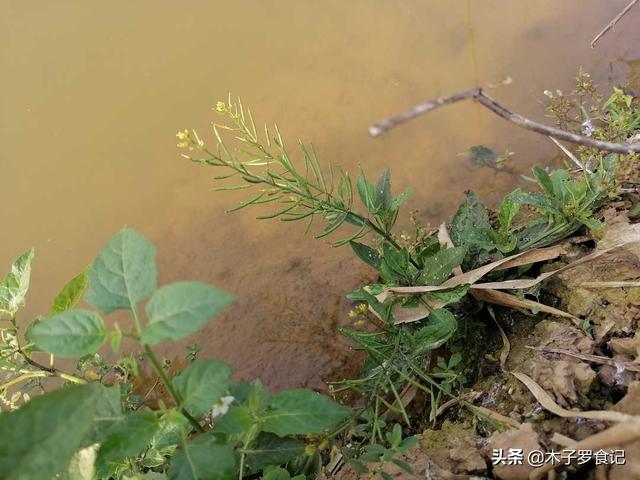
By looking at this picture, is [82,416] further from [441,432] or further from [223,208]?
[223,208]

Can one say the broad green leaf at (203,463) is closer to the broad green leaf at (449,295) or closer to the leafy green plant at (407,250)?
the leafy green plant at (407,250)

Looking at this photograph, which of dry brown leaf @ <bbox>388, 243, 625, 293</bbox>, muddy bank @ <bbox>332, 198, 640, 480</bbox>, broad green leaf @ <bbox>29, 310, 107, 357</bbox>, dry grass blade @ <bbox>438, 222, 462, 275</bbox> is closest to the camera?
broad green leaf @ <bbox>29, 310, 107, 357</bbox>

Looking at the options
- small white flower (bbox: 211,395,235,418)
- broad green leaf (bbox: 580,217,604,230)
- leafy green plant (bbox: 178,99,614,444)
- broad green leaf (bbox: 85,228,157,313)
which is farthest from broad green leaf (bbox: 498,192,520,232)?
broad green leaf (bbox: 85,228,157,313)

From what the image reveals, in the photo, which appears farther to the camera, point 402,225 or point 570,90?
point 570,90

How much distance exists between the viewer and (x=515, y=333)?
1.45 meters

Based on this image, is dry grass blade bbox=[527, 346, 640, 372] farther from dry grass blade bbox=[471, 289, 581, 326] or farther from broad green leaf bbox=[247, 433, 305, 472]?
broad green leaf bbox=[247, 433, 305, 472]

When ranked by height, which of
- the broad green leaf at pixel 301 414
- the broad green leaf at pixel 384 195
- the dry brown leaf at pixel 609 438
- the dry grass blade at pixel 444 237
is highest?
the broad green leaf at pixel 384 195

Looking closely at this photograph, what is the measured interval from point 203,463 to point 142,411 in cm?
14

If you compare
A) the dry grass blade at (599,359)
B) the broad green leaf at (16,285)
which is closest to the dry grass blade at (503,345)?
the dry grass blade at (599,359)

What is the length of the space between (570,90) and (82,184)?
1994 millimetres

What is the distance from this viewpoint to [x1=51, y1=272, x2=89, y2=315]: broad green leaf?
44.5 inches

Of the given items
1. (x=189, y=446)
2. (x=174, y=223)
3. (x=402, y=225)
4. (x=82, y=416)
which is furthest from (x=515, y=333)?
(x=174, y=223)

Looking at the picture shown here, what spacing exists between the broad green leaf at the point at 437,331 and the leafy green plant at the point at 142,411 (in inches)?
13.9

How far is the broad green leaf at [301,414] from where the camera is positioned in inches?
35.2
